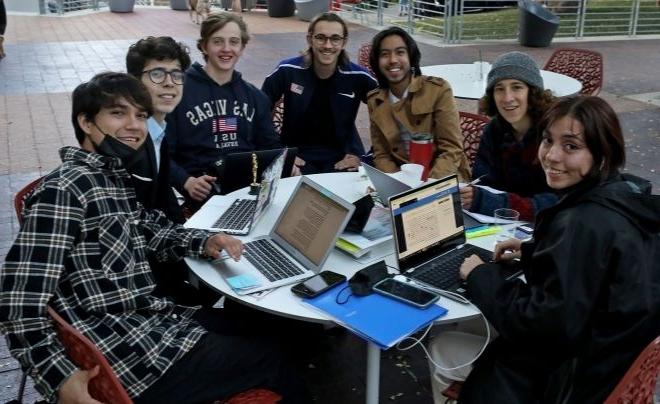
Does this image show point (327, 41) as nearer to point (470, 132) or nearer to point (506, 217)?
point (470, 132)

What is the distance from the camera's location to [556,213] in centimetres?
195

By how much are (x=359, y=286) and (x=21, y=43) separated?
1339 centimetres

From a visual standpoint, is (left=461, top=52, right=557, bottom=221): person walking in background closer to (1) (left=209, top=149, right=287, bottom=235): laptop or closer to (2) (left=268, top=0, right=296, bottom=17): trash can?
(1) (left=209, top=149, right=287, bottom=235): laptop

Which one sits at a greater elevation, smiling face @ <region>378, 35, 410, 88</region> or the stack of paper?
smiling face @ <region>378, 35, 410, 88</region>

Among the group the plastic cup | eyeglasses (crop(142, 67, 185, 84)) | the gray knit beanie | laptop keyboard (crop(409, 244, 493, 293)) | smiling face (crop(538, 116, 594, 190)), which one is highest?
the gray knit beanie

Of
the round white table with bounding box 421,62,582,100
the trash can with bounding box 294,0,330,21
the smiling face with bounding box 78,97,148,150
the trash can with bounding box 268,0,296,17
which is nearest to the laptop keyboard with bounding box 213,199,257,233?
the smiling face with bounding box 78,97,148,150

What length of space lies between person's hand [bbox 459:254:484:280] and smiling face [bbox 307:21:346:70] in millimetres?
2256

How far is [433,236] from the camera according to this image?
8.25 ft

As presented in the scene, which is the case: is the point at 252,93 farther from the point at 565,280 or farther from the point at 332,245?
the point at 565,280

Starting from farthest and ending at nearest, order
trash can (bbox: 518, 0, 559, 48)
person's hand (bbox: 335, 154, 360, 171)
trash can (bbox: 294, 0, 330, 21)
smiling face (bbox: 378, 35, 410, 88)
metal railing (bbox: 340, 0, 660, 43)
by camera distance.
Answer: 1. trash can (bbox: 294, 0, 330, 21)
2. metal railing (bbox: 340, 0, 660, 43)
3. trash can (bbox: 518, 0, 559, 48)
4. person's hand (bbox: 335, 154, 360, 171)
5. smiling face (bbox: 378, 35, 410, 88)

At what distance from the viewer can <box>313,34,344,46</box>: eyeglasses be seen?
4.19 metres

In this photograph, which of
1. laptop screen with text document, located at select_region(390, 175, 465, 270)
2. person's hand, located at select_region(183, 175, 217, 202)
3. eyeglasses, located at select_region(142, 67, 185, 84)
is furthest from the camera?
person's hand, located at select_region(183, 175, 217, 202)

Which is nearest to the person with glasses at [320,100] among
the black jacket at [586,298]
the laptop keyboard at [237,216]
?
the laptop keyboard at [237,216]

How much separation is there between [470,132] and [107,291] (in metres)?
2.68
